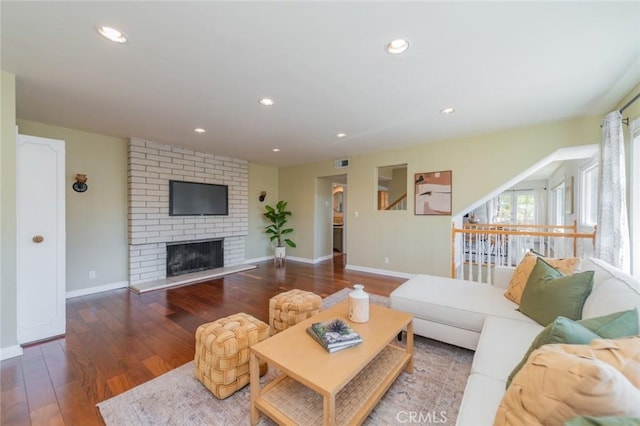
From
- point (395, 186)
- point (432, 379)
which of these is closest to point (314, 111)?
point (432, 379)

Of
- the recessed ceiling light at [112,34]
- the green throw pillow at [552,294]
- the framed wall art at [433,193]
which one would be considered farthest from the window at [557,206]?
the recessed ceiling light at [112,34]

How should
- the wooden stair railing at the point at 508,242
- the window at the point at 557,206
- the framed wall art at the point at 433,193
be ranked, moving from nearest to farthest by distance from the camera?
the wooden stair railing at the point at 508,242
the framed wall art at the point at 433,193
the window at the point at 557,206

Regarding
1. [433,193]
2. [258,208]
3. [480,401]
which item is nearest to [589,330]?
[480,401]

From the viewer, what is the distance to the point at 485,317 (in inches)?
76.8

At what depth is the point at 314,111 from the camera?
295 centimetres

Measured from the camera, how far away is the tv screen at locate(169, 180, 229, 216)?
4547mm

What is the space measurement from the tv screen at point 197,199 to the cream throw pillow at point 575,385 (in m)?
4.96

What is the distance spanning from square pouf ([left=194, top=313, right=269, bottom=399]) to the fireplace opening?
3258 millimetres

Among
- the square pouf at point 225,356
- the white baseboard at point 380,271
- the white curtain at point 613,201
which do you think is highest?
the white curtain at point 613,201

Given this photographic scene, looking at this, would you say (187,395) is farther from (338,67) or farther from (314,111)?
(314,111)

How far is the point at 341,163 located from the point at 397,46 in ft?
11.9

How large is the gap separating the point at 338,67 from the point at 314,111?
927mm

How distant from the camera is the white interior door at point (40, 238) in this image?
93.2 inches

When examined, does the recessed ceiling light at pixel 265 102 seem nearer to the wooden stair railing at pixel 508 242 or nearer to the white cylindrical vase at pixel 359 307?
the white cylindrical vase at pixel 359 307
